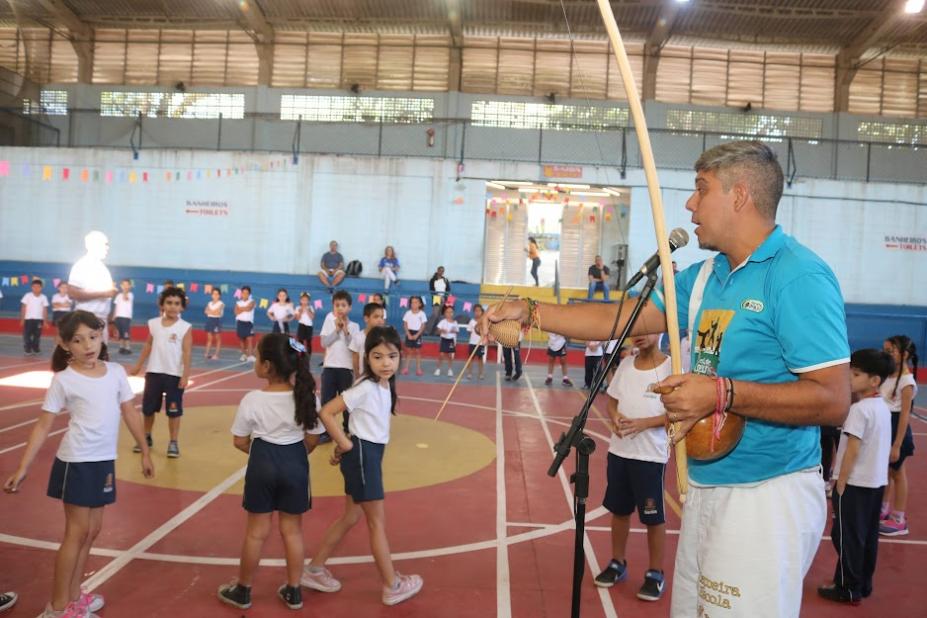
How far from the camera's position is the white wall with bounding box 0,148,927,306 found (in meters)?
24.0

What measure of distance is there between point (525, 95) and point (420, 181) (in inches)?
204

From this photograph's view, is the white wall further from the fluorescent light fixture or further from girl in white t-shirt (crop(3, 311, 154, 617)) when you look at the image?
girl in white t-shirt (crop(3, 311, 154, 617))

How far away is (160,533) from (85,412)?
175 cm

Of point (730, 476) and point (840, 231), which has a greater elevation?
point (840, 231)

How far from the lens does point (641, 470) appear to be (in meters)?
5.27

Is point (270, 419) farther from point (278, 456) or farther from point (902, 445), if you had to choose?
point (902, 445)

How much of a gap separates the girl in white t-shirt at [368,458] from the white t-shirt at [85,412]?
1.30 meters

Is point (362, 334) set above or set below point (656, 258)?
below

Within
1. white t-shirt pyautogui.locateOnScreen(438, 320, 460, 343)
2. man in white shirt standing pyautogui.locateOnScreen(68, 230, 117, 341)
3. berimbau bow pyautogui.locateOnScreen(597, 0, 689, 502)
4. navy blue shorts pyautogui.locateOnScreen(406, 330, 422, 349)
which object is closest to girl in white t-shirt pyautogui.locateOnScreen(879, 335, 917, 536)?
berimbau bow pyautogui.locateOnScreen(597, 0, 689, 502)

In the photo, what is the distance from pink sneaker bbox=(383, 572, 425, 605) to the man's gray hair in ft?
11.3

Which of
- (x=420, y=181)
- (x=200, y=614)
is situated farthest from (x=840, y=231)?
(x=200, y=614)

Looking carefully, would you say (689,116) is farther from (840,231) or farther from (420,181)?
(420,181)

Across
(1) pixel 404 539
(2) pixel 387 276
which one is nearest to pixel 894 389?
(1) pixel 404 539

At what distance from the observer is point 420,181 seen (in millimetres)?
24422
